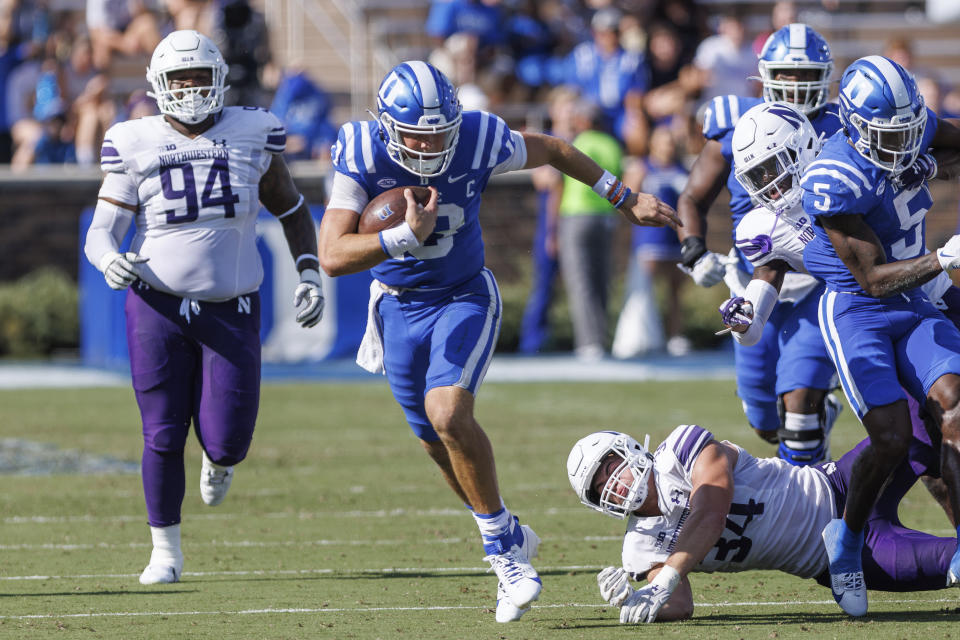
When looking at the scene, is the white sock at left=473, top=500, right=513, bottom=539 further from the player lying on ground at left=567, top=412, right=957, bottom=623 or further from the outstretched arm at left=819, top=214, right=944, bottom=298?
the outstretched arm at left=819, top=214, right=944, bottom=298

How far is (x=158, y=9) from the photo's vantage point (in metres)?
15.7

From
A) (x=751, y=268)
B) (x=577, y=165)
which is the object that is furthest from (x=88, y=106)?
(x=577, y=165)

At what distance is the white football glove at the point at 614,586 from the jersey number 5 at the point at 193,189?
6.89 ft

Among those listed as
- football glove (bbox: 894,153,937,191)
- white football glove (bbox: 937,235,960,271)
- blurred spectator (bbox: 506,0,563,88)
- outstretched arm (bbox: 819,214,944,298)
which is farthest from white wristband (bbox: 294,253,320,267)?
blurred spectator (bbox: 506,0,563,88)

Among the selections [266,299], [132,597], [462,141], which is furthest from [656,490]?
[266,299]

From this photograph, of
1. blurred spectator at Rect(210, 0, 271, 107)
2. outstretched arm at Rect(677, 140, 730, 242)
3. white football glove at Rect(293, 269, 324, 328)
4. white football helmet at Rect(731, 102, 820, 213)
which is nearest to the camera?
white football helmet at Rect(731, 102, 820, 213)

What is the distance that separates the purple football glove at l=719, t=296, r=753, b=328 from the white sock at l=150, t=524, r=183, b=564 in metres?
2.13

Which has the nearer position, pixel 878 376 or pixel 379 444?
pixel 878 376

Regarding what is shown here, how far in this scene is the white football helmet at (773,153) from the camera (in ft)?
17.0

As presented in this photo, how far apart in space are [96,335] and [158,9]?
428 cm

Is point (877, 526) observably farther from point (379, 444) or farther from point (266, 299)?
point (266, 299)

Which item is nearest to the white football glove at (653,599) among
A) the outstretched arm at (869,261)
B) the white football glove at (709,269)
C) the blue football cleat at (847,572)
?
the blue football cleat at (847,572)

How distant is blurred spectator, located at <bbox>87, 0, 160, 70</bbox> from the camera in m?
15.3

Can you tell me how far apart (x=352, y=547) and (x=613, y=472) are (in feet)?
6.14
